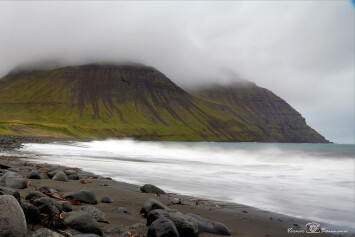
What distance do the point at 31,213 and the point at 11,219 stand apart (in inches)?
36.3

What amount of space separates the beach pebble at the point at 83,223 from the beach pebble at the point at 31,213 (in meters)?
0.51

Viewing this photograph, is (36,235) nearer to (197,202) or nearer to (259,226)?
(259,226)

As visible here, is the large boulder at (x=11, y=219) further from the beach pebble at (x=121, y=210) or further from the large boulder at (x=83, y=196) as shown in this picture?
the large boulder at (x=83, y=196)

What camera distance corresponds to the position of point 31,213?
5.36m

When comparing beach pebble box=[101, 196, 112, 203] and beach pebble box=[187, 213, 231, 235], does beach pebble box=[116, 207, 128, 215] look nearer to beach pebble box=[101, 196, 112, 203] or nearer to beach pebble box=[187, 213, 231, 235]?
beach pebble box=[101, 196, 112, 203]

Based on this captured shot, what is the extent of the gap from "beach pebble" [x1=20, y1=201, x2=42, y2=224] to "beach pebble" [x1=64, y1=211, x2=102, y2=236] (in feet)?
1.68

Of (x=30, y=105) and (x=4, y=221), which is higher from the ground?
(x=30, y=105)

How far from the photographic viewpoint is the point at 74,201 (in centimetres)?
773

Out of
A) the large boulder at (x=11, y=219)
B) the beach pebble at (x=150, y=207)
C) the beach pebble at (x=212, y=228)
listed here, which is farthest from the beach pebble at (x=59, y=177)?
the large boulder at (x=11, y=219)

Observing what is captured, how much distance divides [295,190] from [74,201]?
11139 mm

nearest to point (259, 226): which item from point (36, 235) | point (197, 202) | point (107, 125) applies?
point (197, 202)

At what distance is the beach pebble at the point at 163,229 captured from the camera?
17.9 feet

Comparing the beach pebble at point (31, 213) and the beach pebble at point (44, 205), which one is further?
the beach pebble at point (44, 205)

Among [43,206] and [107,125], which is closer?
[43,206]
